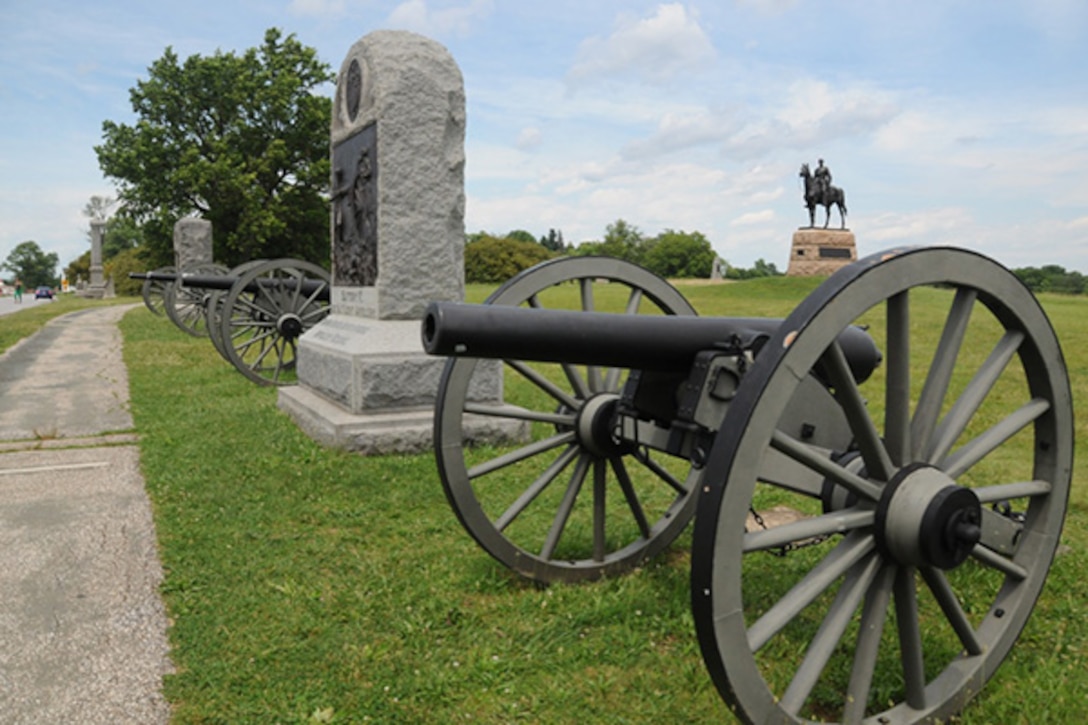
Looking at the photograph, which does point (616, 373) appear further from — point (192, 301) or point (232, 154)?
point (232, 154)

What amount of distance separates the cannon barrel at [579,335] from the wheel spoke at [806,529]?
0.70 m

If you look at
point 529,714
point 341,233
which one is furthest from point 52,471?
point 529,714

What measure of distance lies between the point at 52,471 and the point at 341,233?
3425 mm

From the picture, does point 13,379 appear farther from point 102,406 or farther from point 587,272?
point 587,272

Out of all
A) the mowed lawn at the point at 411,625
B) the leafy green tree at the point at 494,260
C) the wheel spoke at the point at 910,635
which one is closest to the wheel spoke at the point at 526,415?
the mowed lawn at the point at 411,625

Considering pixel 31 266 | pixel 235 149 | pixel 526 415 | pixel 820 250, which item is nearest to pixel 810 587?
pixel 526 415

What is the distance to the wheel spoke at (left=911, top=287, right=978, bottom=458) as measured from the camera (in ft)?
8.50

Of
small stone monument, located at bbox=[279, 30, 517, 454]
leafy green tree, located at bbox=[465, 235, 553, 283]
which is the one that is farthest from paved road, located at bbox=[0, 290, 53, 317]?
small stone monument, located at bbox=[279, 30, 517, 454]

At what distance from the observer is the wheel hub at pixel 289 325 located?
10.7 m

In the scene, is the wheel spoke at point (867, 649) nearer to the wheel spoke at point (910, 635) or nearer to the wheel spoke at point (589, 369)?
the wheel spoke at point (910, 635)

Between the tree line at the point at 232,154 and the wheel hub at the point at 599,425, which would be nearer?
the wheel hub at the point at 599,425

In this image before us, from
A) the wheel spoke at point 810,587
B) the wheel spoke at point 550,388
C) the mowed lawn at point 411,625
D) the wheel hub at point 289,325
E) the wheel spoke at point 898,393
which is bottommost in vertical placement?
the mowed lawn at point 411,625

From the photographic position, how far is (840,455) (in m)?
2.98

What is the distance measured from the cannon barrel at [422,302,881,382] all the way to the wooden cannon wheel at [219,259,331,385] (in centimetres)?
827
